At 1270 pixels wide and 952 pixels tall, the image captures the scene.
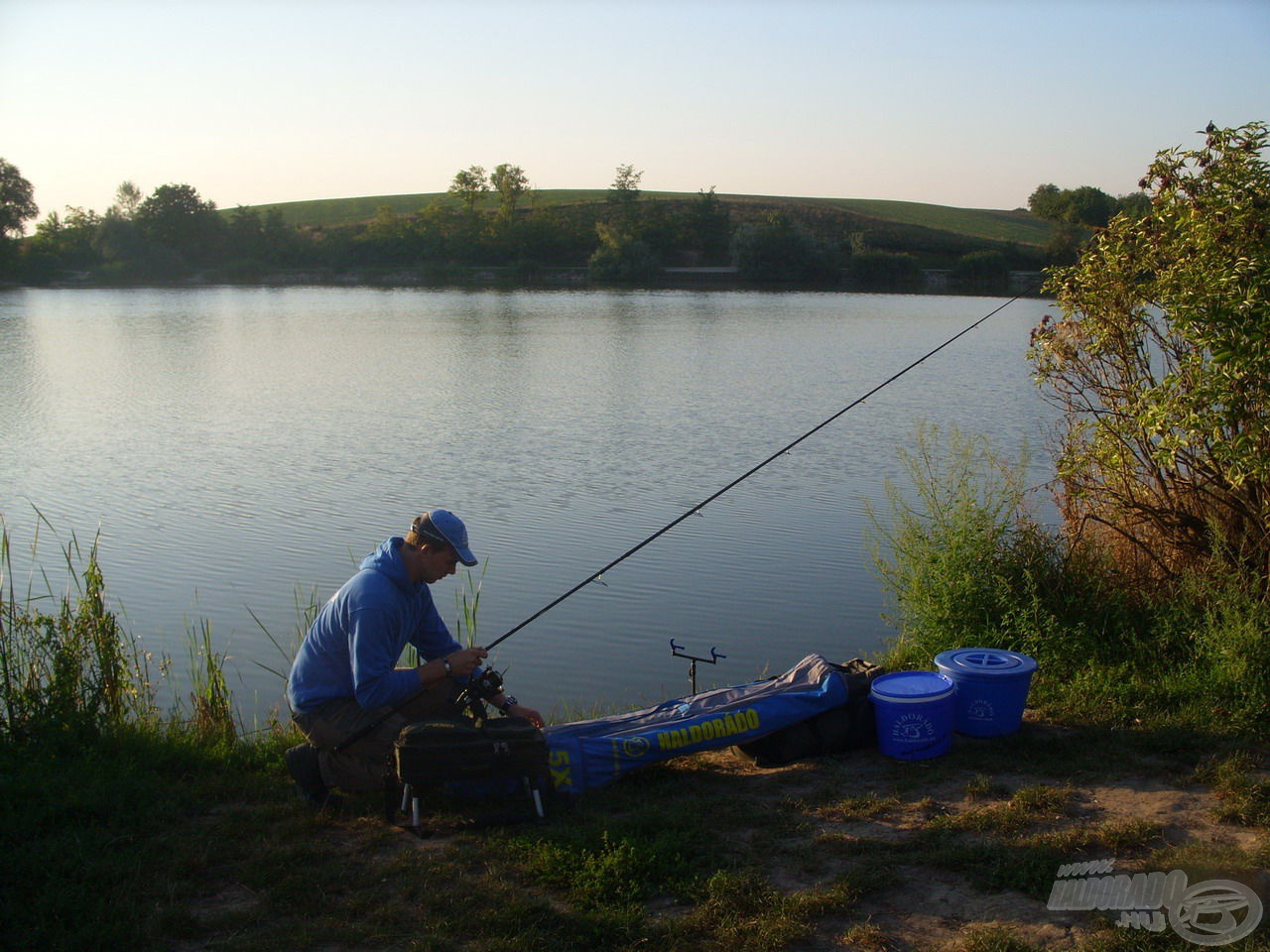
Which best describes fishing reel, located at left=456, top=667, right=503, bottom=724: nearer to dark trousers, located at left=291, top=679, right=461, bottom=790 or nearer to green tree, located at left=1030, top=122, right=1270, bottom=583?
dark trousers, located at left=291, top=679, right=461, bottom=790

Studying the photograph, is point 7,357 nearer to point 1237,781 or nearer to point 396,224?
point 1237,781

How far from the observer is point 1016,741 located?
182 inches

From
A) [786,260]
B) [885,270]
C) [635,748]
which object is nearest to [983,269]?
[885,270]

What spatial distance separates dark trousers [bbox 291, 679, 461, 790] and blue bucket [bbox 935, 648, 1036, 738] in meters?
2.41

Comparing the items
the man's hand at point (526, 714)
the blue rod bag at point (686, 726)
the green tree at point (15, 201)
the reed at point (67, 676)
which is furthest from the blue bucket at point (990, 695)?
the green tree at point (15, 201)

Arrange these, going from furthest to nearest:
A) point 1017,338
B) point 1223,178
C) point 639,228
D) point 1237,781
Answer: point 639,228 → point 1017,338 → point 1223,178 → point 1237,781

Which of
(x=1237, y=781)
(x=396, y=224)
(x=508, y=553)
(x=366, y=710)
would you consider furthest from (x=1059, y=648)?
(x=396, y=224)

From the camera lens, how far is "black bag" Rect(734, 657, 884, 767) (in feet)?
15.2

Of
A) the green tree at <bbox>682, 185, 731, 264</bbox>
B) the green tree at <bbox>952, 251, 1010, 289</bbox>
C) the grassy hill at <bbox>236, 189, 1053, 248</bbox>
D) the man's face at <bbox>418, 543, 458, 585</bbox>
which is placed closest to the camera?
the man's face at <bbox>418, 543, 458, 585</bbox>

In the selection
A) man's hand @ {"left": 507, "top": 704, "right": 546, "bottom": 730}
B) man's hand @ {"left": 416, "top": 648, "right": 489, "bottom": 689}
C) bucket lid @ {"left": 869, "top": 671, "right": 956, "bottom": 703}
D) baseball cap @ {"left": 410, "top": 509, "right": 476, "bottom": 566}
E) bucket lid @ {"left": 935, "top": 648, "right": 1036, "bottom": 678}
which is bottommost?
man's hand @ {"left": 507, "top": 704, "right": 546, "bottom": 730}

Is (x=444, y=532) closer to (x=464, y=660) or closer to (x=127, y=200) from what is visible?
(x=464, y=660)

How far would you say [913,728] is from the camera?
14.8 feet

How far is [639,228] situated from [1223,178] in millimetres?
67786

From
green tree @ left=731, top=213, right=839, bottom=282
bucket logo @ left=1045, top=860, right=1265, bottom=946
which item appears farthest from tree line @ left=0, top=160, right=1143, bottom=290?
bucket logo @ left=1045, top=860, right=1265, bottom=946
